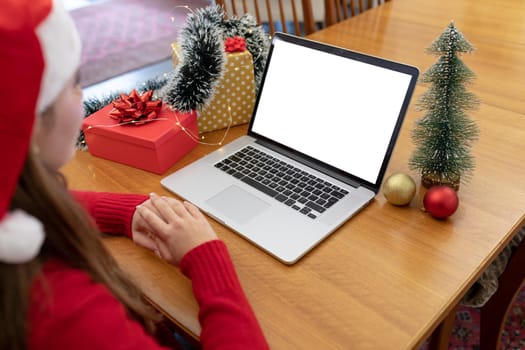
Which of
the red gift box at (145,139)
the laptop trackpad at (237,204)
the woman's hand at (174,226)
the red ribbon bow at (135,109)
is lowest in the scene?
the laptop trackpad at (237,204)

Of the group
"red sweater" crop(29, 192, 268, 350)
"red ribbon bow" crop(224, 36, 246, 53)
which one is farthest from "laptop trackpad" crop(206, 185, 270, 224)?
"red ribbon bow" crop(224, 36, 246, 53)

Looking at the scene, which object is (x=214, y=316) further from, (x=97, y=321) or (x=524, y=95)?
(x=524, y=95)

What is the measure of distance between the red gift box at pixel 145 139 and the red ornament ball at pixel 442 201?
494 mm

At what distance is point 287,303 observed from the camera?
65cm

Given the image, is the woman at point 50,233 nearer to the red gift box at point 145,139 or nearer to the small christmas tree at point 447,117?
the red gift box at point 145,139

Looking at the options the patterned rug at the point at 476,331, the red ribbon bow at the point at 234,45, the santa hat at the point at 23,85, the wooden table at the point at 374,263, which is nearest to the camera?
the santa hat at the point at 23,85

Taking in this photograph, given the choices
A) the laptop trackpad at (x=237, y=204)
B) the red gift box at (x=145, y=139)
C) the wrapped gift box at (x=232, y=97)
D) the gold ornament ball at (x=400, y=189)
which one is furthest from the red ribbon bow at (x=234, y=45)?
the gold ornament ball at (x=400, y=189)

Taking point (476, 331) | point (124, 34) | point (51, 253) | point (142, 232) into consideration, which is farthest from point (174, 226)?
point (124, 34)

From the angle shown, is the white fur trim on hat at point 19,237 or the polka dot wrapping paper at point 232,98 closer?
the white fur trim on hat at point 19,237

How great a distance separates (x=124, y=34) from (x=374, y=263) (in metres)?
3.33

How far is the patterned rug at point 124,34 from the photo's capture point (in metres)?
3.10

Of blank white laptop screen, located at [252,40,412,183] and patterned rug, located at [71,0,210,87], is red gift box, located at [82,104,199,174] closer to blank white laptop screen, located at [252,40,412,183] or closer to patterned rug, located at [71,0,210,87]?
blank white laptop screen, located at [252,40,412,183]

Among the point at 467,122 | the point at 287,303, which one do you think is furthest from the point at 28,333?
the point at 467,122

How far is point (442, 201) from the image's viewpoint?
0.75 metres
